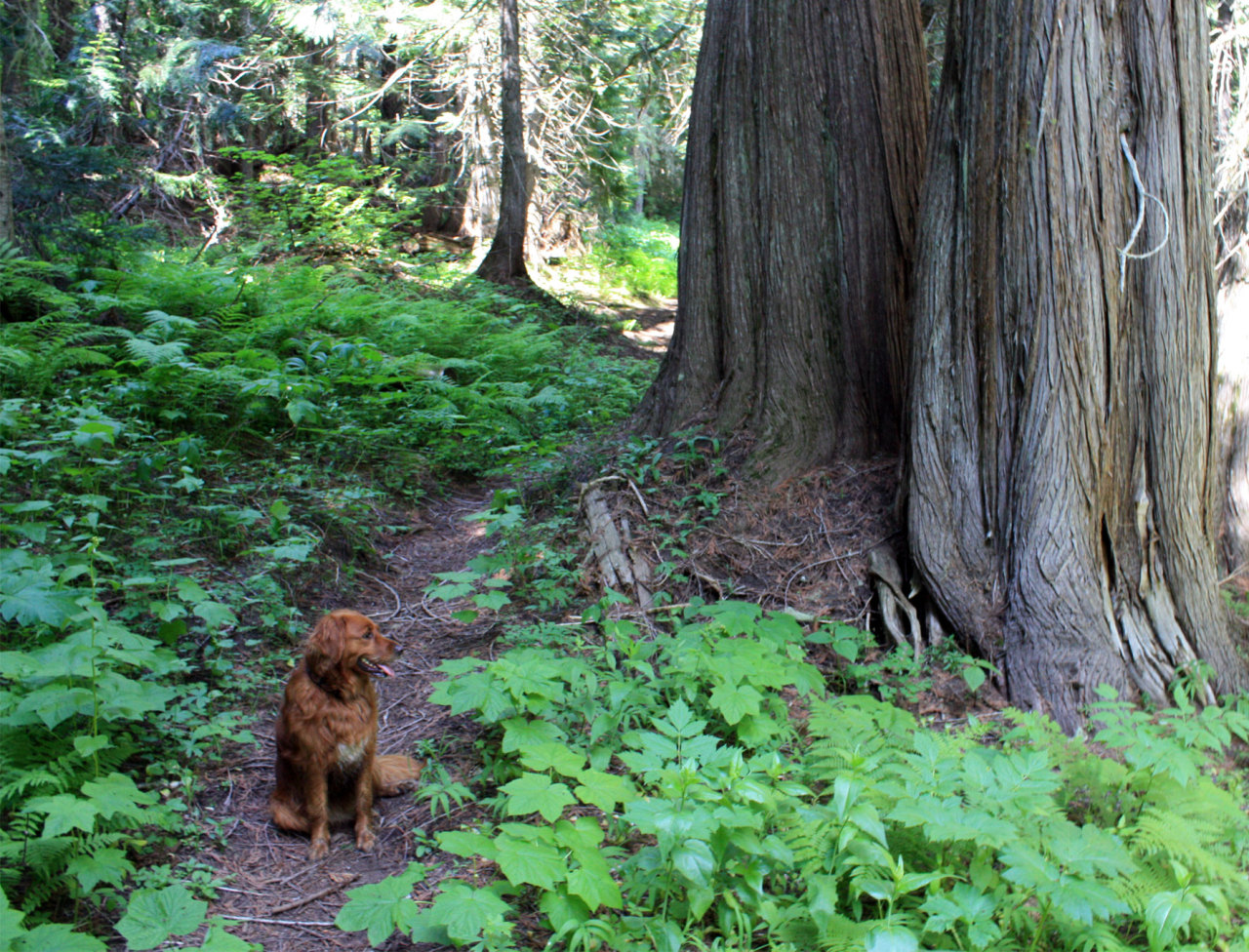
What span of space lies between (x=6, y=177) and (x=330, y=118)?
1155 cm

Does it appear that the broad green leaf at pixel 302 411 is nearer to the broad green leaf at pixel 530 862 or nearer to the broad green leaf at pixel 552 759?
the broad green leaf at pixel 552 759

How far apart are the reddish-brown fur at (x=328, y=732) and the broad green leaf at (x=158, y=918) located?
692 mm

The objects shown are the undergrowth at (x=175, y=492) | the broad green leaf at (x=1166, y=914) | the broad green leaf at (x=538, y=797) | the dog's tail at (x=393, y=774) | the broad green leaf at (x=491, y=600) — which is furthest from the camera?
the broad green leaf at (x=491, y=600)

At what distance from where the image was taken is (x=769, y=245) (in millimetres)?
5199

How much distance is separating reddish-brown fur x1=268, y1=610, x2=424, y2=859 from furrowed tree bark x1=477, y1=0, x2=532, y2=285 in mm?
11586

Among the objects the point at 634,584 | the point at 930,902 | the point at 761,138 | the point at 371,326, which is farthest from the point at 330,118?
the point at 930,902

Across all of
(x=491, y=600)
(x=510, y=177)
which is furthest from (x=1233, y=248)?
(x=510, y=177)

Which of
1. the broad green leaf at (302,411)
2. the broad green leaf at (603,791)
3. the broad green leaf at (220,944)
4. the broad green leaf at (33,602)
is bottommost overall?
the broad green leaf at (220,944)

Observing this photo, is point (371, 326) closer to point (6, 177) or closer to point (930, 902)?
point (6, 177)

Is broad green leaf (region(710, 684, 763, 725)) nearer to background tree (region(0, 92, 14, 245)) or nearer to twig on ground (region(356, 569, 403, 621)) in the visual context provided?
twig on ground (region(356, 569, 403, 621))

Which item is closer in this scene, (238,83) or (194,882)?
(194,882)

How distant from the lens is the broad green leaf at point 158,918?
86.0 inches

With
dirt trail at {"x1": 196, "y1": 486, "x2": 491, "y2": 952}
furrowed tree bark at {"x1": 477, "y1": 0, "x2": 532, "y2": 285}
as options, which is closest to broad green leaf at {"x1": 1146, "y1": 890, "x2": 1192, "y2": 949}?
dirt trail at {"x1": 196, "y1": 486, "x2": 491, "y2": 952}

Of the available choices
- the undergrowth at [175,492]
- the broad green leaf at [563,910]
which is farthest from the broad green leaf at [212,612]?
the broad green leaf at [563,910]
